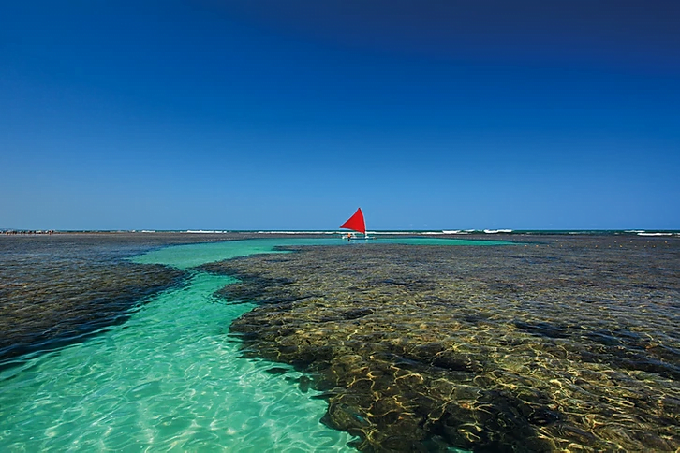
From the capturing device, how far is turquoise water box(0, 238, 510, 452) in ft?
16.8

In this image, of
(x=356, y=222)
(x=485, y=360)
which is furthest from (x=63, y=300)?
(x=356, y=222)

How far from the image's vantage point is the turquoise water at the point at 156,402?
5.11m

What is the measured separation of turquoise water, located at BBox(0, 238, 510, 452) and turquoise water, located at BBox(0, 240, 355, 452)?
2 cm

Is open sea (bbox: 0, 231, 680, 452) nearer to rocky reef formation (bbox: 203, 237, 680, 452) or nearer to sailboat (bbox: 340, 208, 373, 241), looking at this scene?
rocky reef formation (bbox: 203, 237, 680, 452)

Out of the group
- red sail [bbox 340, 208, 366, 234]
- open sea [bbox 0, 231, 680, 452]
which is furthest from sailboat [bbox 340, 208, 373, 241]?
open sea [bbox 0, 231, 680, 452]

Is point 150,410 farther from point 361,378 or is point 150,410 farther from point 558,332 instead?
point 558,332

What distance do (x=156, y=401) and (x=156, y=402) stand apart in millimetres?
40

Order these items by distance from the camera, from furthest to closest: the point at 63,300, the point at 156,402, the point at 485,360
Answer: the point at 63,300
the point at 485,360
the point at 156,402

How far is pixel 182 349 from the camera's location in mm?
8695

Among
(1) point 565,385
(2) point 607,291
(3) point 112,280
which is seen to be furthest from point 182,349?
(2) point 607,291

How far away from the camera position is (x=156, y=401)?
6.18 meters

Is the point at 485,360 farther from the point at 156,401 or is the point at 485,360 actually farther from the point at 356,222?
the point at 356,222

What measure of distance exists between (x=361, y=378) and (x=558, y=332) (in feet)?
20.7

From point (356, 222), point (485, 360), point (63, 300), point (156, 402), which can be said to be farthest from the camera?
point (356, 222)
